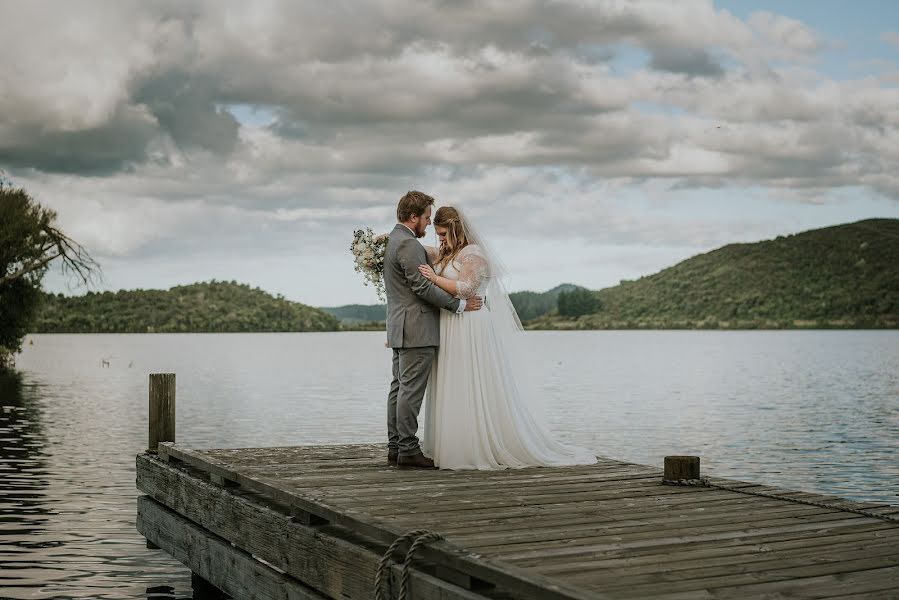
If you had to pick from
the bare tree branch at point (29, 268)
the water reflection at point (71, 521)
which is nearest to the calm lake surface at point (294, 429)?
the water reflection at point (71, 521)

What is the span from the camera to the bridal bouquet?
31.9ft

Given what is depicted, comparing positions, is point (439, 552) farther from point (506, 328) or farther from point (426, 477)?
point (506, 328)

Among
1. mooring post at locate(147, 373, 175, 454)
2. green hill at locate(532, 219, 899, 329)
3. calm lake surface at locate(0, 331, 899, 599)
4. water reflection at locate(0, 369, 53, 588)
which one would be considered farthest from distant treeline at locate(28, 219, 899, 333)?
mooring post at locate(147, 373, 175, 454)

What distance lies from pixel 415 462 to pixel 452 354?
40.6 inches

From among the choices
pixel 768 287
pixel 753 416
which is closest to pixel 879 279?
pixel 768 287

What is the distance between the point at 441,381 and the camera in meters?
9.30

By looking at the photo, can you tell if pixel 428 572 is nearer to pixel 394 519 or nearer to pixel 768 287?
pixel 394 519

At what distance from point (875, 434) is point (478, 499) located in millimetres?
23038

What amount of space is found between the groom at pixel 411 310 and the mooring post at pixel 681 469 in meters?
2.18

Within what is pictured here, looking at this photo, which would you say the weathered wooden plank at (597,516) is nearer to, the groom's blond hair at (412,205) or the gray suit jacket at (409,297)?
the gray suit jacket at (409,297)

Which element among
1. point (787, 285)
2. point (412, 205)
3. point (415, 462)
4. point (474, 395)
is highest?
point (787, 285)

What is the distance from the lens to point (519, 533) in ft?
20.6

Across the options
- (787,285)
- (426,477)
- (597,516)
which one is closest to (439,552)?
(597,516)

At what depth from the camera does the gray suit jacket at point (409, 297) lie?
9.03m
